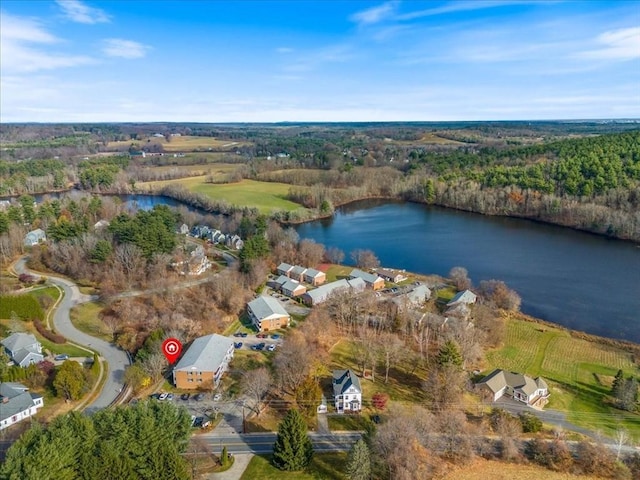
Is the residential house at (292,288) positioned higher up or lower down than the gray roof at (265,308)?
lower down

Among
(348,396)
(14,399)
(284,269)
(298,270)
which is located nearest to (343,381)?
(348,396)

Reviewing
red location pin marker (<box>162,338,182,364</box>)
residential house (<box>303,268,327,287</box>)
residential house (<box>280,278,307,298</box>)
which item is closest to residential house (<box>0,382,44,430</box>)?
red location pin marker (<box>162,338,182,364</box>)

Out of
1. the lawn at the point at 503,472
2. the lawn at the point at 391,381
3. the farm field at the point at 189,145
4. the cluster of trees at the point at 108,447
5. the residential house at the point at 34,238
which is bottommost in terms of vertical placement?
the lawn at the point at 503,472

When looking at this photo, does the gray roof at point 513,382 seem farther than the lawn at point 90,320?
No

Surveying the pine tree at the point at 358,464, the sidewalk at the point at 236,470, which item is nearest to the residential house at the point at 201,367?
the sidewalk at the point at 236,470

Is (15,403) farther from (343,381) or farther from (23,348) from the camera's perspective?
(343,381)

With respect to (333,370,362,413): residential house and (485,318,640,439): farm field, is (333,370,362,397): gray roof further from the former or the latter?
(485,318,640,439): farm field

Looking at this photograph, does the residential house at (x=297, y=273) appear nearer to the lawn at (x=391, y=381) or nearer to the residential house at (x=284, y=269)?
the residential house at (x=284, y=269)
